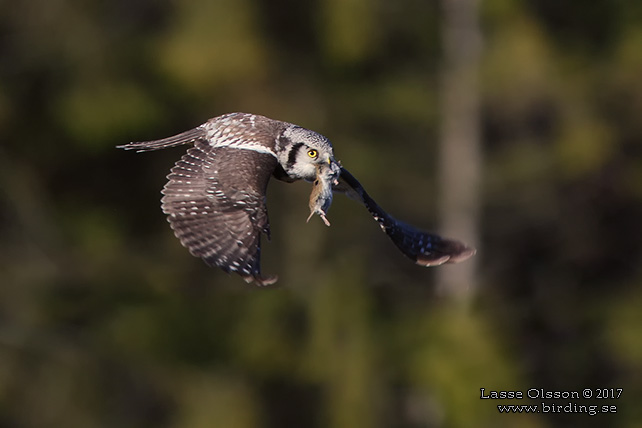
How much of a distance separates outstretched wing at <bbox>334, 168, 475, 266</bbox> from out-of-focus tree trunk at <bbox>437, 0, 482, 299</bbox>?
27.0ft

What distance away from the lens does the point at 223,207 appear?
18.5 feet

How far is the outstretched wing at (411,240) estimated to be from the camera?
6.40 metres

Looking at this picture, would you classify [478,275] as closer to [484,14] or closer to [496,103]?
[496,103]

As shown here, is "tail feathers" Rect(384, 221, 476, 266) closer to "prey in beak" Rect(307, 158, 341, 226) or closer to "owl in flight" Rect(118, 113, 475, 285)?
"owl in flight" Rect(118, 113, 475, 285)

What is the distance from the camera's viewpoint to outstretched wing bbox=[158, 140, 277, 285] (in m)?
5.48

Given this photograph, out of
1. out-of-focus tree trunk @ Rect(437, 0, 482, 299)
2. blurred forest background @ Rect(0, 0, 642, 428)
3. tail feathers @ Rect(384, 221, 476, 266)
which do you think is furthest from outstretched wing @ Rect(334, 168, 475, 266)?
out-of-focus tree trunk @ Rect(437, 0, 482, 299)

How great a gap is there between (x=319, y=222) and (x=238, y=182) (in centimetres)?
927

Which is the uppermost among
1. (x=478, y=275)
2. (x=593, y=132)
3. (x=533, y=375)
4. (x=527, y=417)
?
(x=593, y=132)

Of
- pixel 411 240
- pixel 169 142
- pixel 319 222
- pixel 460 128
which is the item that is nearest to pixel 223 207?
pixel 169 142

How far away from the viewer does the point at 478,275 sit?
53.5 feet

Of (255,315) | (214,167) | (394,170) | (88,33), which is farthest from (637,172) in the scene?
(214,167)

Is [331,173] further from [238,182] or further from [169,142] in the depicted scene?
[169,142]

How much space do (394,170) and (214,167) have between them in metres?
9.74

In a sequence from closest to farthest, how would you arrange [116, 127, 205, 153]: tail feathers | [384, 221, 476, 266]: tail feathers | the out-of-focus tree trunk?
[116, 127, 205, 153]: tail feathers < [384, 221, 476, 266]: tail feathers < the out-of-focus tree trunk
